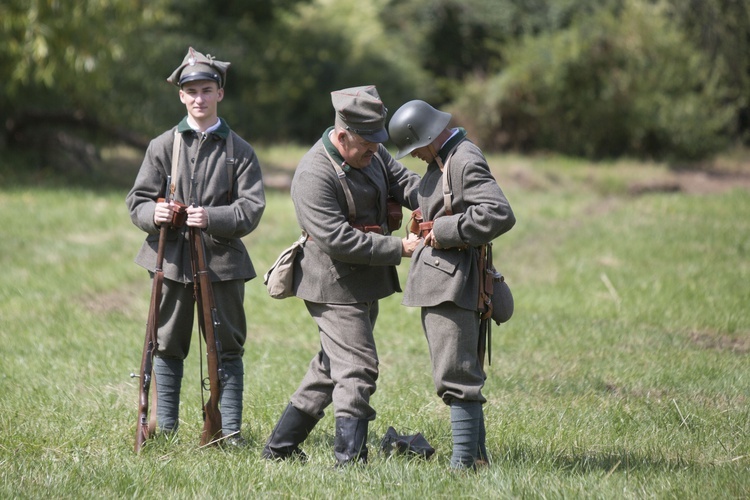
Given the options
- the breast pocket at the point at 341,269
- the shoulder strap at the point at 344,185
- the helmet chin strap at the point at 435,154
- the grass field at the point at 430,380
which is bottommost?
the grass field at the point at 430,380

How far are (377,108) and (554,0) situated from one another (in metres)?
26.7

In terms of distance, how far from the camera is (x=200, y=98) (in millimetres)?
5781

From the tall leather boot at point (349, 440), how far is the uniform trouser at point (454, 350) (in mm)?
517

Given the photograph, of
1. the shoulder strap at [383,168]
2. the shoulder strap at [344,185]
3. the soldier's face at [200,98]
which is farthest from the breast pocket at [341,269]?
the soldier's face at [200,98]

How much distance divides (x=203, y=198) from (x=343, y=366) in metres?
1.34

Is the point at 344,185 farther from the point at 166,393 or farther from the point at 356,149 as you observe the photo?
the point at 166,393

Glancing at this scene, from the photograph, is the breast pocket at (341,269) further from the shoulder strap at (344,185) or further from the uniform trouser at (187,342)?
the uniform trouser at (187,342)

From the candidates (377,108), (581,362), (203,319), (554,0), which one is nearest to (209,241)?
(203,319)

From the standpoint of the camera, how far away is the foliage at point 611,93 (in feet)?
88.0

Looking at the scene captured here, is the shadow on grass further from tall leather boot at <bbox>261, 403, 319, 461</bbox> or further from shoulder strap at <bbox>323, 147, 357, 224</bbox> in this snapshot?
shoulder strap at <bbox>323, 147, 357, 224</bbox>

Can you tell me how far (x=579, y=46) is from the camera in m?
27.1

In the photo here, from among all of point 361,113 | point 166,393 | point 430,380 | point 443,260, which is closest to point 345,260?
point 443,260

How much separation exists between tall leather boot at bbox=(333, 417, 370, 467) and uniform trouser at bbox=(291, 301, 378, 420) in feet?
0.13

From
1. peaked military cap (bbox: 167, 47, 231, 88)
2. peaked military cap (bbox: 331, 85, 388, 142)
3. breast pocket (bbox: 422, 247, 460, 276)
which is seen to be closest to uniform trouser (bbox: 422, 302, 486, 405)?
breast pocket (bbox: 422, 247, 460, 276)
